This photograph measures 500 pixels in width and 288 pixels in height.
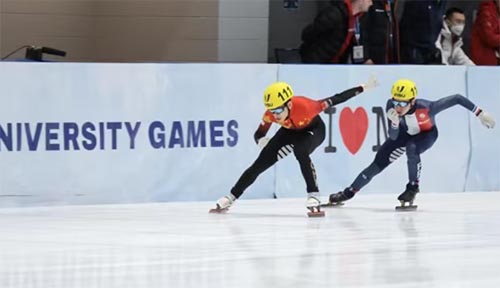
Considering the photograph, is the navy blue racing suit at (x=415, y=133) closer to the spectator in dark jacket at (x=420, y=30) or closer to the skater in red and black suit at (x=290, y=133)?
the skater in red and black suit at (x=290, y=133)

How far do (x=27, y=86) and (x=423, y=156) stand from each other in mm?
5280

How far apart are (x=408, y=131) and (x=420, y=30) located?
9.51 ft

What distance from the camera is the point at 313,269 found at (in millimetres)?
9898

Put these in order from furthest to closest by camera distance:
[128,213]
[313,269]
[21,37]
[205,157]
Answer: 1. [21,37]
2. [205,157]
3. [128,213]
4. [313,269]

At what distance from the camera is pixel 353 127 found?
17.1 m

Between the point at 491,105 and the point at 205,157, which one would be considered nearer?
the point at 205,157

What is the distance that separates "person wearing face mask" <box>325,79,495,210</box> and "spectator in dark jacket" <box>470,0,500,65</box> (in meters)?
3.10

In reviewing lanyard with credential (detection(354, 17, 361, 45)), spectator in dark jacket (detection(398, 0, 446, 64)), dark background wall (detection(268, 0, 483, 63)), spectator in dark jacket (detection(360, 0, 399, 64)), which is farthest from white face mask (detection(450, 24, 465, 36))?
lanyard with credential (detection(354, 17, 361, 45))

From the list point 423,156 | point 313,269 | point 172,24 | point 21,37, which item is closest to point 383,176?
point 423,156

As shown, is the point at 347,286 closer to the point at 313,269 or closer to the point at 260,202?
the point at 313,269

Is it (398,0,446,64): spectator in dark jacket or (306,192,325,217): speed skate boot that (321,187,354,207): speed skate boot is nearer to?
(306,192,325,217): speed skate boot

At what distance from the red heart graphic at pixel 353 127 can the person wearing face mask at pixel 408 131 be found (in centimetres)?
111

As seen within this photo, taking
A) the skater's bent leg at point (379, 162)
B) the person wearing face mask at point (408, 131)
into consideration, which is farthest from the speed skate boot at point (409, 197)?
the skater's bent leg at point (379, 162)

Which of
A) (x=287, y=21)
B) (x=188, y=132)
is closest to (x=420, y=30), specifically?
(x=287, y=21)
